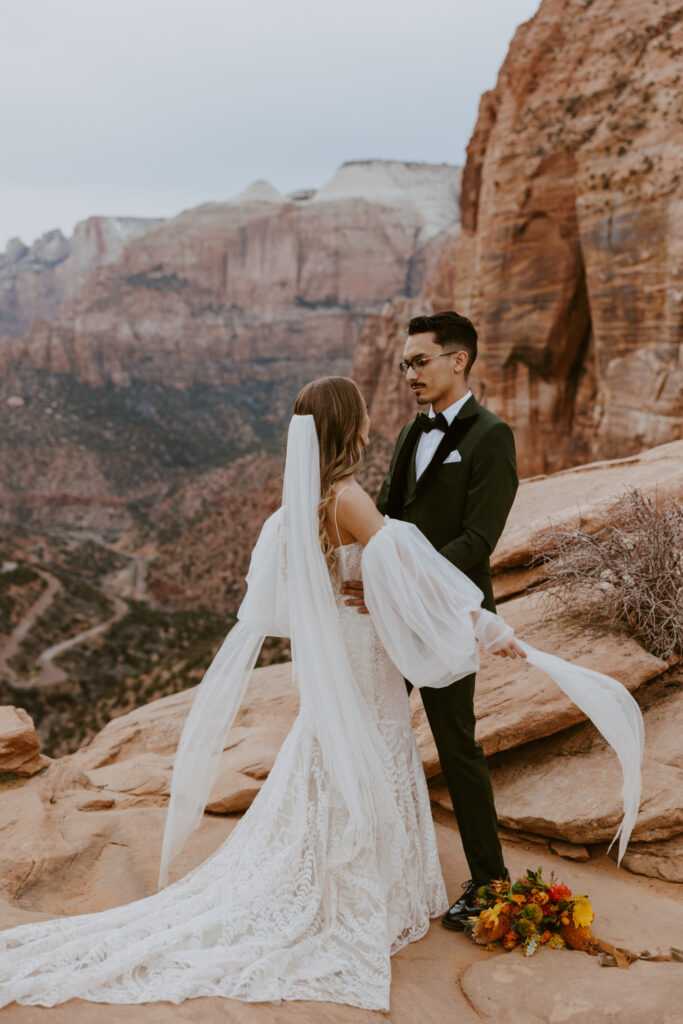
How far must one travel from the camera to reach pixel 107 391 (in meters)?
82.0

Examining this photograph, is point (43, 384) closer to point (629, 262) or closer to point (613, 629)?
point (629, 262)

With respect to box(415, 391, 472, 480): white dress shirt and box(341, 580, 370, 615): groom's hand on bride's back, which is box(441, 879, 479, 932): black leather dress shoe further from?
box(415, 391, 472, 480): white dress shirt

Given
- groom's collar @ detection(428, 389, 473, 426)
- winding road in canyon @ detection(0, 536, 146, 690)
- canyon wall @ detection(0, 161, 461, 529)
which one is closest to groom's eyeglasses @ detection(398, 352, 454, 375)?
groom's collar @ detection(428, 389, 473, 426)

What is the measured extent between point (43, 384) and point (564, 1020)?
78663mm

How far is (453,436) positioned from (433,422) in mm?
163

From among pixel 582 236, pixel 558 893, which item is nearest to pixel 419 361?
pixel 558 893

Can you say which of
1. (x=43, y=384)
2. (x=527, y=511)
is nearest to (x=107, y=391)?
(x=43, y=384)

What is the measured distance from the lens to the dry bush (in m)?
4.92

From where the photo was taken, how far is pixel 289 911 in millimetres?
3232

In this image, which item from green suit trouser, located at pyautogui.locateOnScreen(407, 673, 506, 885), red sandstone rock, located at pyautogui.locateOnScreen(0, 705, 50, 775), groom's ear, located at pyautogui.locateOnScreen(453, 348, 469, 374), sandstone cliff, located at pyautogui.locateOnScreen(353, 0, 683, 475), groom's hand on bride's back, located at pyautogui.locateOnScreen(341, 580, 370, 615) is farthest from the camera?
sandstone cliff, located at pyautogui.locateOnScreen(353, 0, 683, 475)

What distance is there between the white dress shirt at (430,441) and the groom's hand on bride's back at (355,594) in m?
Answer: 0.67

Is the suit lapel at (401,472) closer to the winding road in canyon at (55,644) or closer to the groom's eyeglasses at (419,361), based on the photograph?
the groom's eyeglasses at (419,361)

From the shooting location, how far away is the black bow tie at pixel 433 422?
3.76 meters

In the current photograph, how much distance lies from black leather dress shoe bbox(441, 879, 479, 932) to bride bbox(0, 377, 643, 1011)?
10 centimetres
